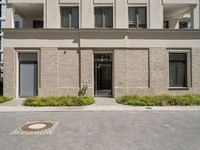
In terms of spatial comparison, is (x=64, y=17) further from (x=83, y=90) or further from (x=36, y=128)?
(x=36, y=128)

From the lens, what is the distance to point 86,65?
55.8 ft

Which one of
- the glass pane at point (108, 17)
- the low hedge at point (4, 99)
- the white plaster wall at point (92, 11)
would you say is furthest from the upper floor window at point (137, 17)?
the low hedge at point (4, 99)

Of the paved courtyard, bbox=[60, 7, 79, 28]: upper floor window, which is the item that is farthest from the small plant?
the paved courtyard

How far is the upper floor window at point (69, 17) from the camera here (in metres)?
17.5

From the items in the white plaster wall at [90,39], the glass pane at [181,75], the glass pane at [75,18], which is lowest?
the glass pane at [181,75]

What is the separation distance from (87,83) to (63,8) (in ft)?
21.0

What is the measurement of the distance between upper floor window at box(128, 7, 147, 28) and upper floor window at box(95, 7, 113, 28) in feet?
5.41

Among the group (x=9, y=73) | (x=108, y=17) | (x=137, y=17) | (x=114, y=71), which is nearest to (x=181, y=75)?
(x=114, y=71)

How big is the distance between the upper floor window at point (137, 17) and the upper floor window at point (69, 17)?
440 centimetres

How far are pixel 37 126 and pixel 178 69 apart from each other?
43.2 ft

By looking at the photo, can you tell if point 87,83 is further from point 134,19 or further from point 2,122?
point 2,122

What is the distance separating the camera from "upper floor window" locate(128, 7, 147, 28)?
58.0ft

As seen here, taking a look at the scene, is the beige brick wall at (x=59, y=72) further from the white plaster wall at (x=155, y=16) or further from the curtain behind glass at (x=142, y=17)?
the white plaster wall at (x=155, y=16)

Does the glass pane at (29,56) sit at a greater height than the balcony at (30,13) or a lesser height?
lesser
